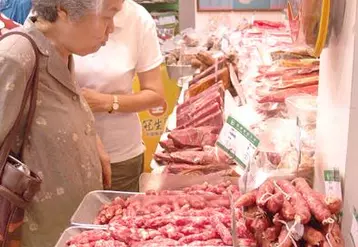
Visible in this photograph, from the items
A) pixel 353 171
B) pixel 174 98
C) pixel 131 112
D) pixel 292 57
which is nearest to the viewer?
pixel 353 171

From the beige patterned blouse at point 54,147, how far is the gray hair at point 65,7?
7cm

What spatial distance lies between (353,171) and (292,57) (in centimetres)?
240

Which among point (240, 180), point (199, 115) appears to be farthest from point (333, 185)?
point (199, 115)

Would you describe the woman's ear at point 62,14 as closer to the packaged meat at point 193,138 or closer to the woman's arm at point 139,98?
the woman's arm at point 139,98

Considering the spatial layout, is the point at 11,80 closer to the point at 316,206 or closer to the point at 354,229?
the point at 316,206

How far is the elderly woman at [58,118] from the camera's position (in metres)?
1.99

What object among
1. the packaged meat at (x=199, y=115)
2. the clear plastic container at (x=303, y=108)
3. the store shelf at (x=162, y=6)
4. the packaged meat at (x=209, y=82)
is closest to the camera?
the clear plastic container at (x=303, y=108)

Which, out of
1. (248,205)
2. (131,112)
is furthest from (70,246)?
(131,112)

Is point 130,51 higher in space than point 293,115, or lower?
higher

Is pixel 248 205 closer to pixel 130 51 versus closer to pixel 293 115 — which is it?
pixel 293 115

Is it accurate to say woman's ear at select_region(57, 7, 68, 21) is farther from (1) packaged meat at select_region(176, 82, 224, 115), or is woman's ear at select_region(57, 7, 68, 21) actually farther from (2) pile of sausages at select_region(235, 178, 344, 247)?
(1) packaged meat at select_region(176, 82, 224, 115)

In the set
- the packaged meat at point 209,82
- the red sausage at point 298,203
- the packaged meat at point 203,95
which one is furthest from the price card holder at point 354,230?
the packaged meat at point 209,82

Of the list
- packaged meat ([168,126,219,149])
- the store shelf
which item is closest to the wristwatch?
packaged meat ([168,126,219,149])

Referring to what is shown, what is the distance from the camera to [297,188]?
5.25ft
